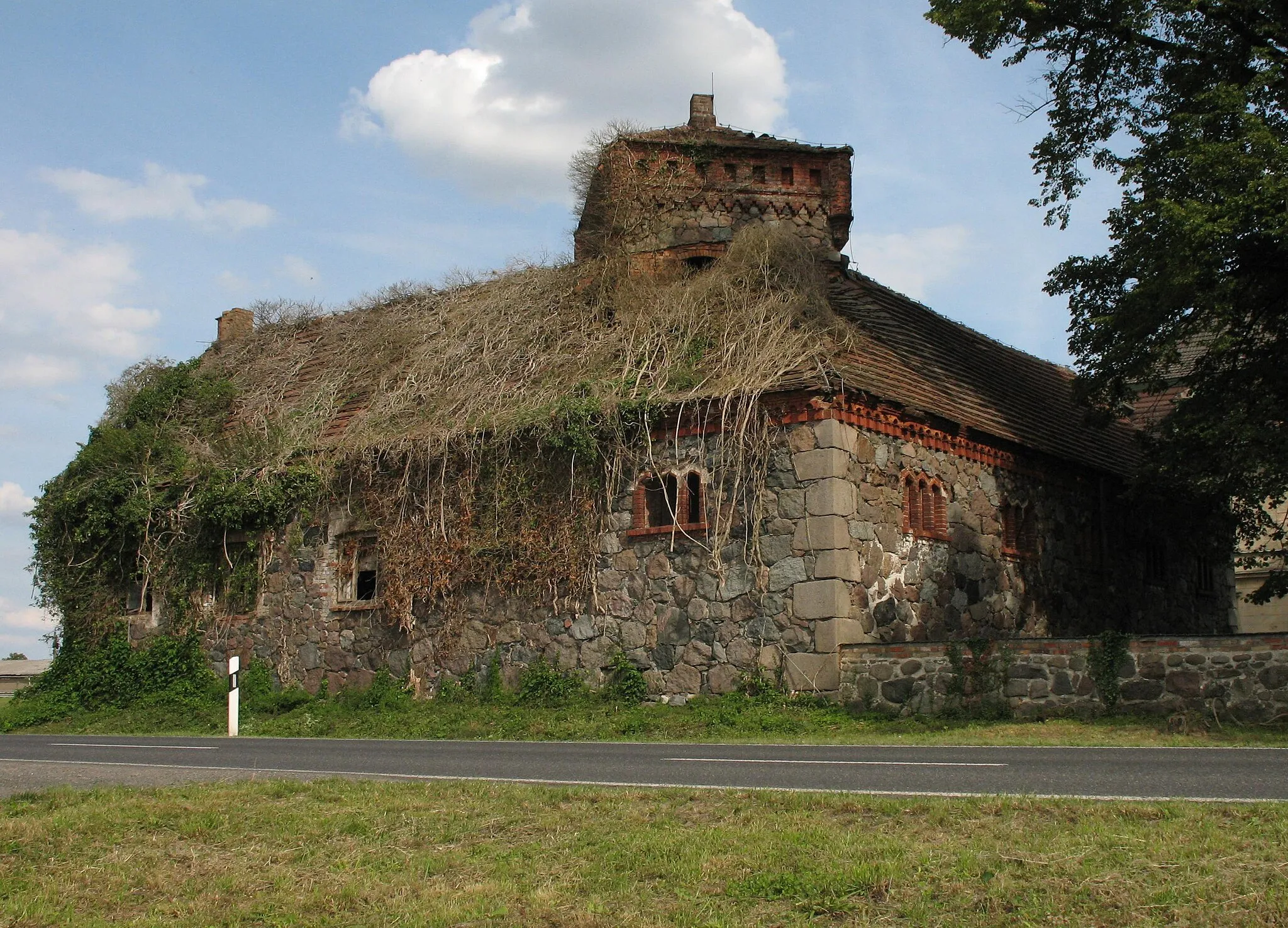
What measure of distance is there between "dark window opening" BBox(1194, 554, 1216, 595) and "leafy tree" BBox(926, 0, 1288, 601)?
27.4 feet

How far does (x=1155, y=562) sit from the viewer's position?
25.9 meters

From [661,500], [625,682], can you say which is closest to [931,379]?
[661,500]

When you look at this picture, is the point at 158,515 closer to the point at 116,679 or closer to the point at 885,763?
the point at 116,679

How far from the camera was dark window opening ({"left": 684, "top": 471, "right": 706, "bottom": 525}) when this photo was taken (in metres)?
18.0

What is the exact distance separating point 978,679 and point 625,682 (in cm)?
483

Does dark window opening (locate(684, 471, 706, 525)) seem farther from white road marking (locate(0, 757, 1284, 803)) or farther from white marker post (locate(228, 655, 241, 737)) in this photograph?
white road marking (locate(0, 757, 1284, 803))

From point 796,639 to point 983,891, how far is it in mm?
10880

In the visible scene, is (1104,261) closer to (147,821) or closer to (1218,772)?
(1218,772)

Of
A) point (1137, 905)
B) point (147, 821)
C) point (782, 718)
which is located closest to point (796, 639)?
point (782, 718)

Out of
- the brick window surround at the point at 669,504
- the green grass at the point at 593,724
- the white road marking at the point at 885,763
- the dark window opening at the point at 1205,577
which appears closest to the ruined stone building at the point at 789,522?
the brick window surround at the point at 669,504

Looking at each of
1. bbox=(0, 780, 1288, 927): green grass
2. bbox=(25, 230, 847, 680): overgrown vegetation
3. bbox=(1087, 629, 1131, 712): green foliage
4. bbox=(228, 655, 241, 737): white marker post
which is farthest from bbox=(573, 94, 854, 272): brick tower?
bbox=(0, 780, 1288, 927): green grass

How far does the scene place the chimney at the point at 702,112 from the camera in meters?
24.5

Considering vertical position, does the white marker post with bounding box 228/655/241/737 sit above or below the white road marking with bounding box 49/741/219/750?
above

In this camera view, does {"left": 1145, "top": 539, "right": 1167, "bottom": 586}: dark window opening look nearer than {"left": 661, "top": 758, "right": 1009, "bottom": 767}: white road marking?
No
